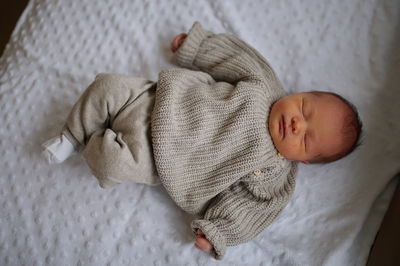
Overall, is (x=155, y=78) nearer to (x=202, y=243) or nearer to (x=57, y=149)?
(x=57, y=149)

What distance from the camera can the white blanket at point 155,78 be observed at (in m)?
1.12

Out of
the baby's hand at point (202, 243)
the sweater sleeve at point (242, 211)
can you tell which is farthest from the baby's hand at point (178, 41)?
the baby's hand at point (202, 243)

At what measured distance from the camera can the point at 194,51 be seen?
4.01 feet

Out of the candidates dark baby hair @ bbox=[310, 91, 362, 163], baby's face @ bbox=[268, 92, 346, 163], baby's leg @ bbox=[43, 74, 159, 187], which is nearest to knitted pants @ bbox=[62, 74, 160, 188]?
baby's leg @ bbox=[43, 74, 159, 187]

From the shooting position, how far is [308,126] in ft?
3.47

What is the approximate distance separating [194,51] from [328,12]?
499 millimetres

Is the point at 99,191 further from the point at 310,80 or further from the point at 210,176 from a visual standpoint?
the point at 310,80

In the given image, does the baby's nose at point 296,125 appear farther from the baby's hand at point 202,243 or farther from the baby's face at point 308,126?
the baby's hand at point 202,243

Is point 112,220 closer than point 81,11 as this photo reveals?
Yes

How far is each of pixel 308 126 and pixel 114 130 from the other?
57cm

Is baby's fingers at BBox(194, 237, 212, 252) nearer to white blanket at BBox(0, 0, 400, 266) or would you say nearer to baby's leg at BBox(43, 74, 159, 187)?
white blanket at BBox(0, 0, 400, 266)

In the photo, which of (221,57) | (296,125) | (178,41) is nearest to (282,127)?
(296,125)

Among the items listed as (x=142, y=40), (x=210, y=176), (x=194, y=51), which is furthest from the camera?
(x=142, y=40)

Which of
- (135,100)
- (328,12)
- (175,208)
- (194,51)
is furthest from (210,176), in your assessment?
(328,12)
